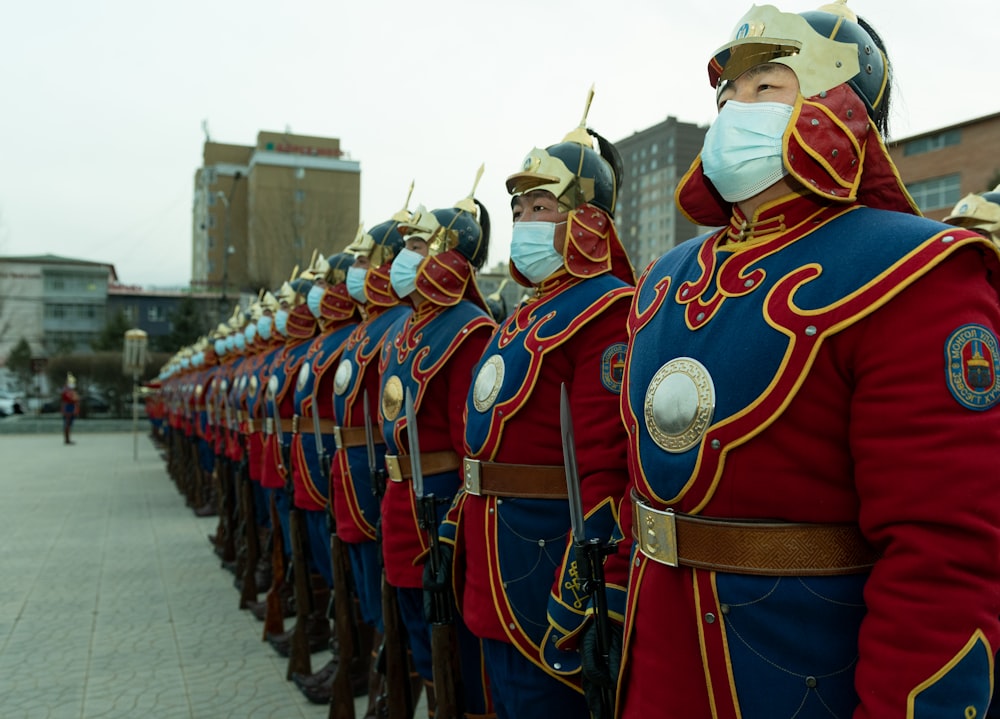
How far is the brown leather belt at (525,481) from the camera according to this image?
3174 millimetres

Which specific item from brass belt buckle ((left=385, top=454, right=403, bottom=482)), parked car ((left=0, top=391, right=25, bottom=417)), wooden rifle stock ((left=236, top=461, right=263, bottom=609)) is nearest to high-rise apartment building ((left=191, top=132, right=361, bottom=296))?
wooden rifle stock ((left=236, top=461, right=263, bottom=609))

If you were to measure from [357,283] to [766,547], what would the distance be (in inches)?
173

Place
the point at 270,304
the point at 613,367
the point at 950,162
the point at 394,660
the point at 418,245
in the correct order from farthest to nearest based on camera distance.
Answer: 1. the point at 950,162
2. the point at 270,304
3. the point at 418,245
4. the point at 394,660
5. the point at 613,367

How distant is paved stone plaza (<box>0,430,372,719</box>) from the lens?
561 cm

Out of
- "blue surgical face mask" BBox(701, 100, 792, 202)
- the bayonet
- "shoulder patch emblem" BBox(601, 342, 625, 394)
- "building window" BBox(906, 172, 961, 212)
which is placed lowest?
the bayonet

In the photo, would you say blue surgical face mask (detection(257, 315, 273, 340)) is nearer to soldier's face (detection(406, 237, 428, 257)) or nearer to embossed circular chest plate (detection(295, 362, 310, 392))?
embossed circular chest plate (detection(295, 362, 310, 392))

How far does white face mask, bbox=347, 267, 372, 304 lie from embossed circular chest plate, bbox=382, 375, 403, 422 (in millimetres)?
1405

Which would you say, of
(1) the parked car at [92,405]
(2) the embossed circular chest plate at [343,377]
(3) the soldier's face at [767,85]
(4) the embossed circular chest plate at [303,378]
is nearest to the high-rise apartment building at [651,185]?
(1) the parked car at [92,405]

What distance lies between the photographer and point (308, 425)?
6238 millimetres

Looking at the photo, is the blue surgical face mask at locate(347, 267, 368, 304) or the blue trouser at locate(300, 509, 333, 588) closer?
the blue surgical face mask at locate(347, 267, 368, 304)

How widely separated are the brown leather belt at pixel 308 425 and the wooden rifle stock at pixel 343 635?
0.82 m

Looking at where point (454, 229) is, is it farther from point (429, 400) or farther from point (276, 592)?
point (276, 592)

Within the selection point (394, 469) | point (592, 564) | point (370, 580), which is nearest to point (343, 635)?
point (370, 580)

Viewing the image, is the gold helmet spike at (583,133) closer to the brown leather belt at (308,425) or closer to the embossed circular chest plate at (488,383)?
the embossed circular chest plate at (488,383)
